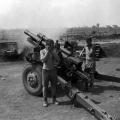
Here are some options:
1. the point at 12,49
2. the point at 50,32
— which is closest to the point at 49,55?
the point at 50,32

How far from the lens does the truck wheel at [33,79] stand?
801 cm

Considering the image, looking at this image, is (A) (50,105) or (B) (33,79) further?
(B) (33,79)

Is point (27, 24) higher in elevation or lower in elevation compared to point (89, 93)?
higher

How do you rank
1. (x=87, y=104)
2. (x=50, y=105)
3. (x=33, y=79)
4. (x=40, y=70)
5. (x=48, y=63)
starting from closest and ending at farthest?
1. (x=87, y=104)
2. (x=48, y=63)
3. (x=50, y=105)
4. (x=40, y=70)
5. (x=33, y=79)

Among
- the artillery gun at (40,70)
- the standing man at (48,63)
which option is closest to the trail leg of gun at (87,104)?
the standing man at (48,63)

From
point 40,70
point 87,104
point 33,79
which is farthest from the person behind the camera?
point 33,79

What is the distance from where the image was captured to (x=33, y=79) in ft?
26.8

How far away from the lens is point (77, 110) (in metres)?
6.83

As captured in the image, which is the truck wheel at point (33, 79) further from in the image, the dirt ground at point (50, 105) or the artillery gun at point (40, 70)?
the dirt ground at point (50, 105)

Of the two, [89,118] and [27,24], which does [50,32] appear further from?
[89,118]

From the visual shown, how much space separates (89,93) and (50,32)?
4875 mm

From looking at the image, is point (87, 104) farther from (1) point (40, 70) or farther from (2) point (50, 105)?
(1) point (40, 70)

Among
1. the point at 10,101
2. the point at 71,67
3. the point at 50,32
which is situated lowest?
the point at 10,101

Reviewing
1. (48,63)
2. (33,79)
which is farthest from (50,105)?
(33,79)
